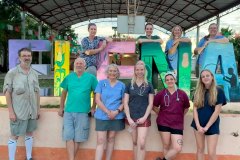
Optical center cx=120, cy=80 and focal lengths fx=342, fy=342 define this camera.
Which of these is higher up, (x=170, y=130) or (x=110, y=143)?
(x=170, y=130)

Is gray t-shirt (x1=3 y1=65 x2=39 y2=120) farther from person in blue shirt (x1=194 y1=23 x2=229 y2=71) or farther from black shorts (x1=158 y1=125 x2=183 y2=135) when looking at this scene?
person in blue shirt (x1=194 y1=23 x2=229 y2=71)

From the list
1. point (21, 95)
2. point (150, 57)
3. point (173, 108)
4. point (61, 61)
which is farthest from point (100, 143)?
point (61, 61)

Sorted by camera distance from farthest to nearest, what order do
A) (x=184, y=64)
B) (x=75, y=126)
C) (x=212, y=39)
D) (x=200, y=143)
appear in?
(x=184, y=64), (x=212, y=39), (x=75, y=126), (x=200, y=143)

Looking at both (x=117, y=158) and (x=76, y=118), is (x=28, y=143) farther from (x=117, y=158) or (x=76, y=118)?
(x=117, y=158)

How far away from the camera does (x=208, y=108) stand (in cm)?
407

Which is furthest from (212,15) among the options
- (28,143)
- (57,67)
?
(28,143)

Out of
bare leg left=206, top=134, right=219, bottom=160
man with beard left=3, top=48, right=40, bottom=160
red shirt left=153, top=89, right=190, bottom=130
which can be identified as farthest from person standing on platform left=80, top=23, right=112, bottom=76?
bare leg left=206, top=134, right=219, bottom=160

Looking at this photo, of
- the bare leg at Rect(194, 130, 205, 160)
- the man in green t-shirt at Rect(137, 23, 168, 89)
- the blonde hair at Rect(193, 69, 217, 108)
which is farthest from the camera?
the man in green t-shirt at Rect(137, 23, 168, 89)

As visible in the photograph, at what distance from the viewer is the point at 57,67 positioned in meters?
6.01

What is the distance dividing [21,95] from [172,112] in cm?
193

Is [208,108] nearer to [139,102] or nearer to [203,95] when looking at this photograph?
[203,95]

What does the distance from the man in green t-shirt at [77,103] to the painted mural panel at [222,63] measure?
2105mm

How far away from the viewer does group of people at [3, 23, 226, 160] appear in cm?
410

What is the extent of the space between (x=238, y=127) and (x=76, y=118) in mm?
2292
